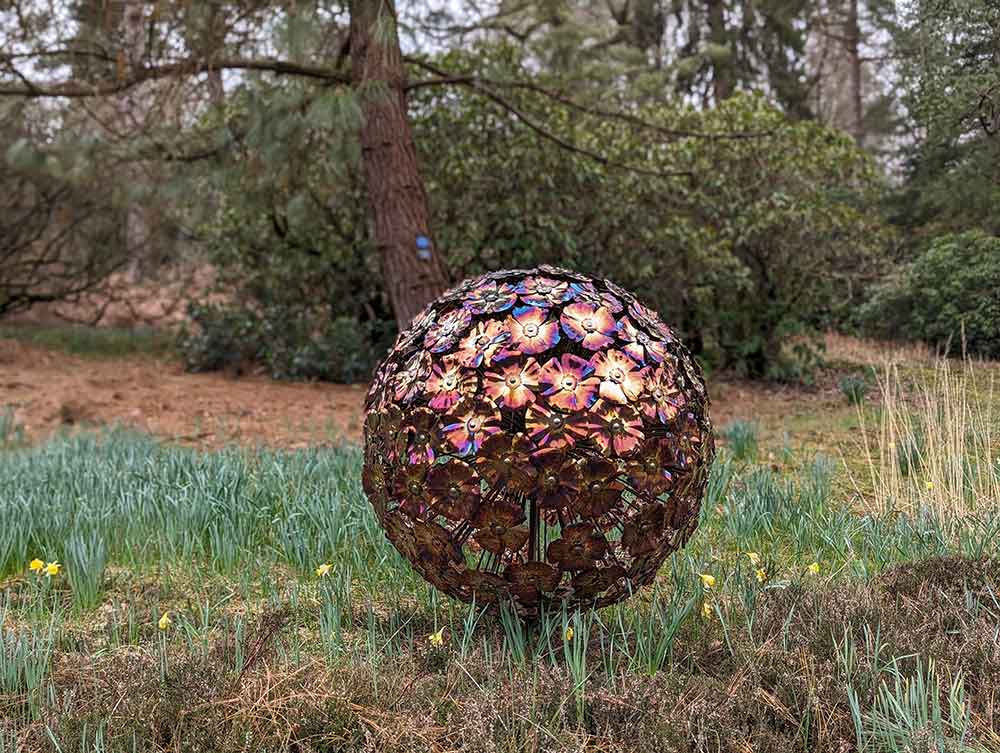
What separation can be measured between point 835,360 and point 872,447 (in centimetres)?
206

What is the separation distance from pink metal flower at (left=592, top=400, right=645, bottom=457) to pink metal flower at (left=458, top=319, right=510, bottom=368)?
0.90 ft

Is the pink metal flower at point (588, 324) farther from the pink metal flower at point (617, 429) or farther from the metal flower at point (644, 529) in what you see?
the metal flower at point (644, 529)

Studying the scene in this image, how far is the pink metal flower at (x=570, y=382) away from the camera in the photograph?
6.24 ft

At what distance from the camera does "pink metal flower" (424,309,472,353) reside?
2.07m

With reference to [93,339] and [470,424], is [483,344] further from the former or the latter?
[93,339]

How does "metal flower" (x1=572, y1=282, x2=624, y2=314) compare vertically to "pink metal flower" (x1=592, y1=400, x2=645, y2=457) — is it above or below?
above

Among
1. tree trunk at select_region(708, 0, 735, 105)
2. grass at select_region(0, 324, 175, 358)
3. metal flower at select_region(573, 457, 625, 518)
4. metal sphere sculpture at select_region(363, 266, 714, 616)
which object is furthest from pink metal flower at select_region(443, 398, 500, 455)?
tree trunk at select_region(708, 0, 735, 105)

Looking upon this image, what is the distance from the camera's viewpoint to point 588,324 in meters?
2.01

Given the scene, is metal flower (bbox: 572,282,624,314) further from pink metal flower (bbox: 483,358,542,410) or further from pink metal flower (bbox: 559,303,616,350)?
pink metal flower (bbox: 483,358,542,410)

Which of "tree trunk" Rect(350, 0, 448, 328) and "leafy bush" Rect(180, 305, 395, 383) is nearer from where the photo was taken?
"tree trunk" Rect(350, 0, 448, 328)

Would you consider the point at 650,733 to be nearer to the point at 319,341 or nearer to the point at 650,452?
the point at 650,452

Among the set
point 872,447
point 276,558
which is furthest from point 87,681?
point 872,447

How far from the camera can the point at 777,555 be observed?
109 inches

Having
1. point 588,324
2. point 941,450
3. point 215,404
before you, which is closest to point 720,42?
point 215,404
